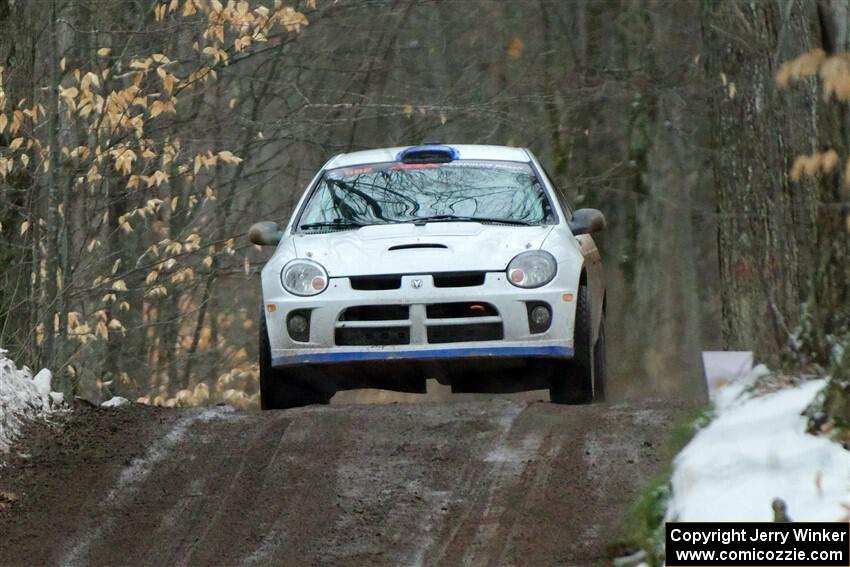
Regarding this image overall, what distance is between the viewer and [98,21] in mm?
15055

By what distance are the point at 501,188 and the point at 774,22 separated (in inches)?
90.2

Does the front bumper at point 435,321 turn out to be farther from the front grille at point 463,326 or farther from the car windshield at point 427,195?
the car windshield at point 427,195

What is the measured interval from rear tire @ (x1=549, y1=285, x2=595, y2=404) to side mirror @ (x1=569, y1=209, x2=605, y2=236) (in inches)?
25.0

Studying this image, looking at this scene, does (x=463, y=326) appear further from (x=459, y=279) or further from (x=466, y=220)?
(x=466, y=220)

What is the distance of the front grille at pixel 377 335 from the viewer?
9031 mm

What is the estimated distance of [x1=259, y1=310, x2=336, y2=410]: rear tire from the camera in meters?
9.38

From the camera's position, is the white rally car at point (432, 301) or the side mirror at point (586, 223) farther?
the side mirror at point (586, 223)

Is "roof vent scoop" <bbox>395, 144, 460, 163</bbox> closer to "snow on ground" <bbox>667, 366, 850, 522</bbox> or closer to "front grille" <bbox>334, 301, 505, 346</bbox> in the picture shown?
"front grille" <bbox>334, 301, 505, 346</bbox>

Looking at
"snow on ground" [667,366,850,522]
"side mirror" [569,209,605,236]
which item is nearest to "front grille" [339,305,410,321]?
"side mirror" [569,209,605,236]

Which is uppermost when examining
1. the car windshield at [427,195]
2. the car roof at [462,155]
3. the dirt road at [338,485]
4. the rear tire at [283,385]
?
the car roof at [462,155]

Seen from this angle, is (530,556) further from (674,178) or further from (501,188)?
(674,178)

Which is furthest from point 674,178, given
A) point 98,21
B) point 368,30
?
point 98,21


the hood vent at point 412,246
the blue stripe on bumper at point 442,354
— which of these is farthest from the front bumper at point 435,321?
the hood vent at point 412,246

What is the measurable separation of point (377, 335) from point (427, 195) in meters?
1.42
